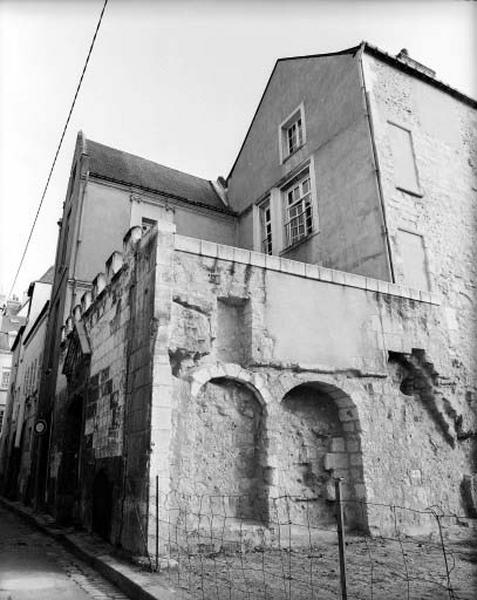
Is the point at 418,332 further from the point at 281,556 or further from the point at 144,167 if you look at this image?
the point at 144,167

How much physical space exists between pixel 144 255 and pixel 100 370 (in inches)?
97.2

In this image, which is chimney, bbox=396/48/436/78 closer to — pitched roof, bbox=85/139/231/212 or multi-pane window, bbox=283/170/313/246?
multi-pane window, bbox=283/170/313/246

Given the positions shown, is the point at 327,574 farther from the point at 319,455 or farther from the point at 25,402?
the point at 25,402

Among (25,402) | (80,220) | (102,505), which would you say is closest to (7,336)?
(25,402)

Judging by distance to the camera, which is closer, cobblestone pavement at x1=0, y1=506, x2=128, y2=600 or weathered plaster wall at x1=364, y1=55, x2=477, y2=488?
cobblestone pavement at x1=0, y1=506, x2=128, y2=600

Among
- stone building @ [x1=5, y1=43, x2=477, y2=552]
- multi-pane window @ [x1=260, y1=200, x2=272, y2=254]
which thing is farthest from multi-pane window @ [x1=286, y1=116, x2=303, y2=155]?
multi-pane window @ [x1=260, y1=200, x2=272, y2=254]

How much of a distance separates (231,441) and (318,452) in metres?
1.52

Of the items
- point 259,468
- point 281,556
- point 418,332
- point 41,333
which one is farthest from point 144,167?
point 281,556

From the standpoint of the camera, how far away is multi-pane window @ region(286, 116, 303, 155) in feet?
41.8

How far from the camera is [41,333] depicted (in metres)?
17.1

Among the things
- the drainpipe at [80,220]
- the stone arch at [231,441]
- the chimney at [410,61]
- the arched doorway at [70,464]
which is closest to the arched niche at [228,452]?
the stone arch at [231,441]

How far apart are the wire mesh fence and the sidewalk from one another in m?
0.15

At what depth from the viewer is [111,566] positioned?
5.08 metres

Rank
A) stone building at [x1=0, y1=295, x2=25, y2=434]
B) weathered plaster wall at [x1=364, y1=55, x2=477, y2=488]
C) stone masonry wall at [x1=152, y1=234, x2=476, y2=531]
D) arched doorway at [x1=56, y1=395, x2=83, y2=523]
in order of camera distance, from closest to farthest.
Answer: stone masonry wall at [x1=152, y1=234, x2=476, y2=531] < arched doorway at [x1=56, y1=395, x2=83, y2=523] < weathered plaster wall at [x1=364, y1=55, x2=477, y2=488] < stone building at [x1=0, y1=295, x2=25, y2=434]
